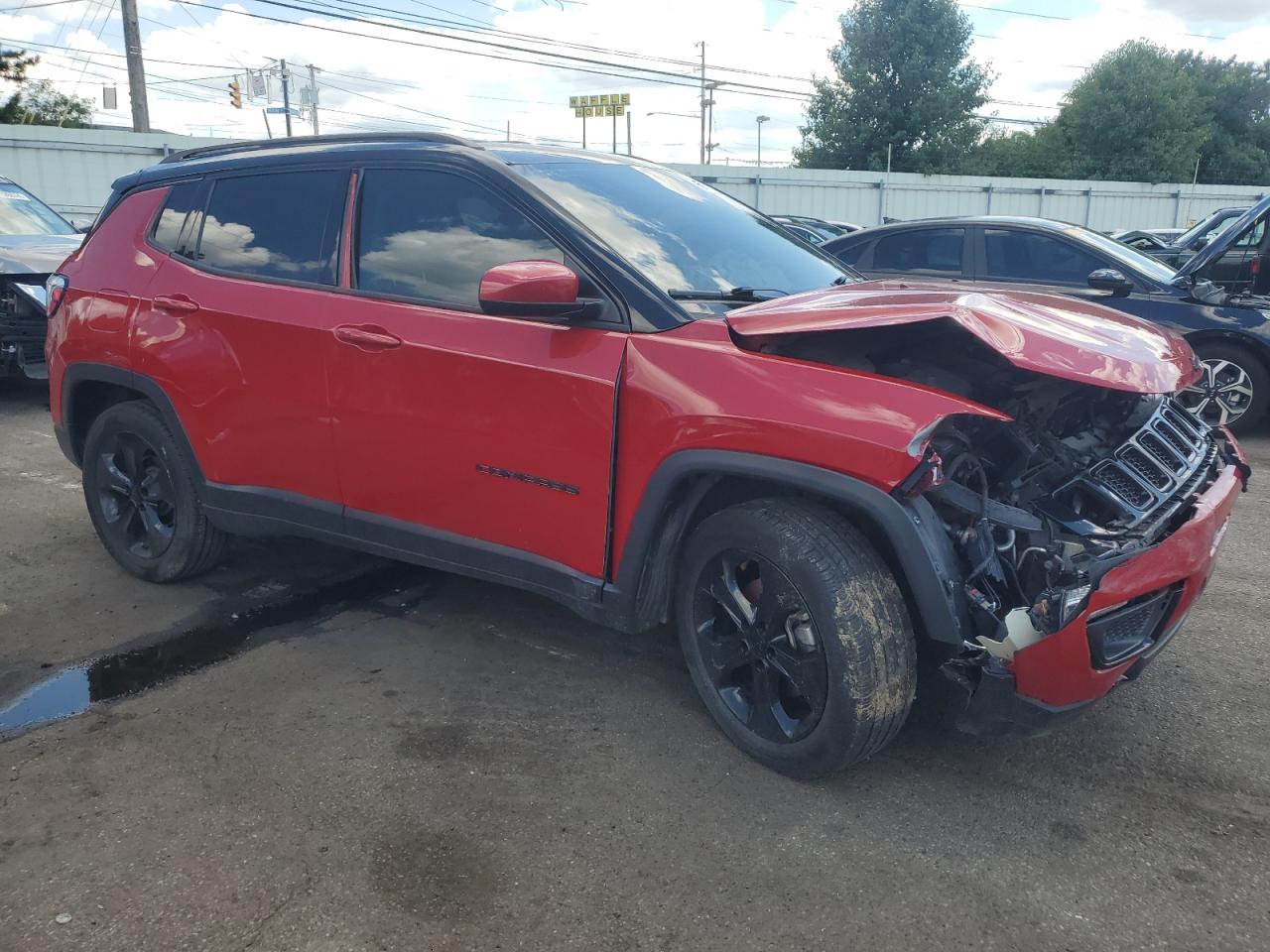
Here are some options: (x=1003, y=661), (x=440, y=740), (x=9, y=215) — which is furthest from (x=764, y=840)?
(x=9, y=215)

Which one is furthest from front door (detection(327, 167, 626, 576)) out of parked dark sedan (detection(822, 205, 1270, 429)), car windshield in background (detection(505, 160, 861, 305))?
parked dark sedan (detection(822, 205, 1270, 429))

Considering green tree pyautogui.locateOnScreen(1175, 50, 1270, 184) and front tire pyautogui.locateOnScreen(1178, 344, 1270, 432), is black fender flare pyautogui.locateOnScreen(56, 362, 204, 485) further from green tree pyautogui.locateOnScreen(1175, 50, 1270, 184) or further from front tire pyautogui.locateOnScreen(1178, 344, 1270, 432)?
green tree pyautogui.locateOnScreen(1175, 50, 1270, 184)

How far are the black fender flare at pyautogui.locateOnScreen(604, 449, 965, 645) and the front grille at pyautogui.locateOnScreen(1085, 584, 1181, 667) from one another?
0.33 meters

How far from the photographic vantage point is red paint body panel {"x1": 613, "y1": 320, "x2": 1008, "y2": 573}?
2.50 m

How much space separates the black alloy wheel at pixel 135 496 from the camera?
4.41m

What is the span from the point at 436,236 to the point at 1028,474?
6.89 feet

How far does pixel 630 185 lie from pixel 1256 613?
3.07 m

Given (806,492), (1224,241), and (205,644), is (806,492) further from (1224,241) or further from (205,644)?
(1224,241)

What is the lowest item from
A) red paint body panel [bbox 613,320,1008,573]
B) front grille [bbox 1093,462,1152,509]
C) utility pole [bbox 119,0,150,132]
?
front grille [bbox 1093,462,1152,509]

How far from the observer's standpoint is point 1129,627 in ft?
8.42

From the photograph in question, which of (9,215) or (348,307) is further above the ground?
(9,215)

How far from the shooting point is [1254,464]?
6719 mm

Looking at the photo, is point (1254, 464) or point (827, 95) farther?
point (827, 95)

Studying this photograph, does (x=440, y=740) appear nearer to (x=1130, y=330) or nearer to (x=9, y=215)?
(x=1130, y=330)
